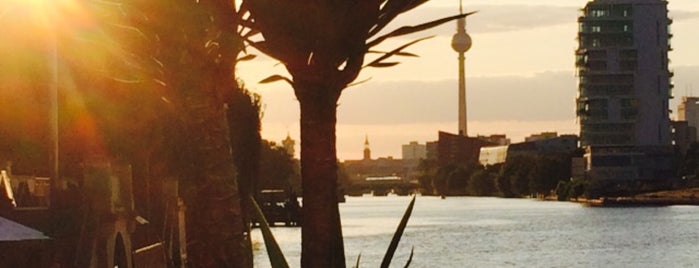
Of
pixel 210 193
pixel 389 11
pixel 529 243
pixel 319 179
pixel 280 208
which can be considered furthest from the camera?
pixel 280 208

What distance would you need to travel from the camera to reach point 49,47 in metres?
32.8

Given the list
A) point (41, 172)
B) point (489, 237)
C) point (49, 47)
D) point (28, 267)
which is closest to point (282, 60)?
point (28, 267)

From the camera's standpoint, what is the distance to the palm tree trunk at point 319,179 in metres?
13.8

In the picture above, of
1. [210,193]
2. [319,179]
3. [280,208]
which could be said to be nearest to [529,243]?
[280,208]

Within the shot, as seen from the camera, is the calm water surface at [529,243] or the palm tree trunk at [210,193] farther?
the calm water surface at [529,243]

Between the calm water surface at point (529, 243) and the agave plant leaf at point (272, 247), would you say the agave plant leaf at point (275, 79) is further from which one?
the calm water surface at point (529, 243)

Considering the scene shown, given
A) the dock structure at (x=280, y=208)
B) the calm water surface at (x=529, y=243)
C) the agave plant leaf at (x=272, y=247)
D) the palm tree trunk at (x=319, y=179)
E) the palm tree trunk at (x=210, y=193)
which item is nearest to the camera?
the agave plant leaf at (x=272, y=247)

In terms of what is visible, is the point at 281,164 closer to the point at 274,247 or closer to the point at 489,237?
the point at 489,237

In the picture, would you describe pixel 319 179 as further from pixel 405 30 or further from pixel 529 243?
pixel 529 243

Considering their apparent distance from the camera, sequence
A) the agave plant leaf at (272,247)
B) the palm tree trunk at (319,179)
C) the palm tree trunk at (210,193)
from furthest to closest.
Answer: the palm tree trunk at (210,193) < the palm tree trunk at (319,179) < the agave plant leaf at (272,247)

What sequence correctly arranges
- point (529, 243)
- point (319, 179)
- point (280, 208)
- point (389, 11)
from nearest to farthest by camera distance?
point (389, 11), point (319, 179), point (529, 243), point (280, 208)

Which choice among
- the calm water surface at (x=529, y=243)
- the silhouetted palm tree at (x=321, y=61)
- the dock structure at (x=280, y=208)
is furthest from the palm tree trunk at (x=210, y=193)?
the dock structure at (x=280, y=208)

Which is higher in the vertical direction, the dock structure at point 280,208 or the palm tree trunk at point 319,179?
the palm tree trunk at point 319,179

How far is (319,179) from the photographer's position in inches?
552
